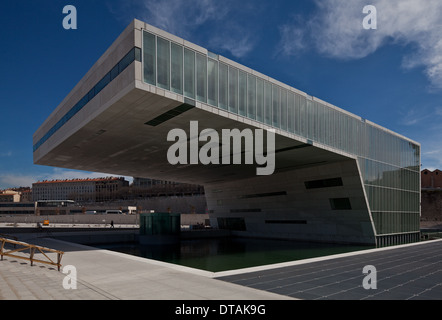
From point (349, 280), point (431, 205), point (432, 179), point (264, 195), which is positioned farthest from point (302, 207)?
point (432, 179)

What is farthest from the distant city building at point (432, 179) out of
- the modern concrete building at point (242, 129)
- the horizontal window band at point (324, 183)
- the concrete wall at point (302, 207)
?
the horizontal window band at point (324, 183)

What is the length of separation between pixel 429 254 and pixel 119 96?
21623mm

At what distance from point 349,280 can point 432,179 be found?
90.2m

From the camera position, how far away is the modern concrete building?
1934 centimetres

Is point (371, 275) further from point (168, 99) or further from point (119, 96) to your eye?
point (119, 96)

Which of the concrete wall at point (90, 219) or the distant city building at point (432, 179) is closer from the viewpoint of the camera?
the concrete wall at point (90, 219)

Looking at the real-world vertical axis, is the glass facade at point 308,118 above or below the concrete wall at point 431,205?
above

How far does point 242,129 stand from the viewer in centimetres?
2391

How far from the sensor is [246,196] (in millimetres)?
47719

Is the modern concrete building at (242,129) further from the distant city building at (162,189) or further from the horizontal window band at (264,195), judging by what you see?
the distant city building at (162,189)

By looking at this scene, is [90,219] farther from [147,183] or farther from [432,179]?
[147,183]

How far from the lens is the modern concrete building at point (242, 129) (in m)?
19.3

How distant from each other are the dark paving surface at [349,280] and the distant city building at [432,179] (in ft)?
266
